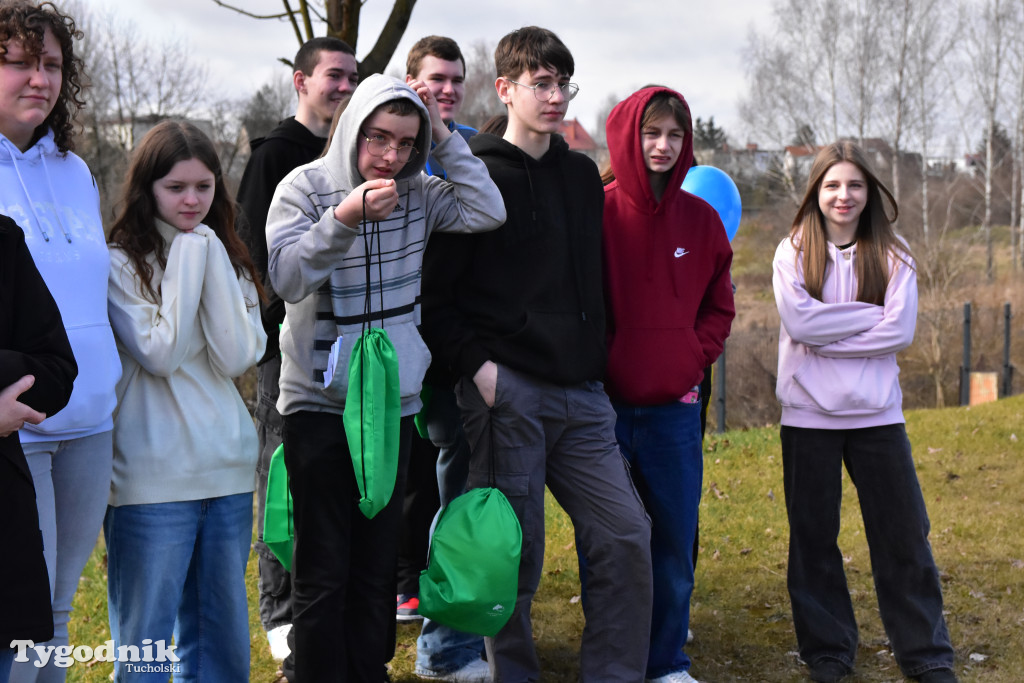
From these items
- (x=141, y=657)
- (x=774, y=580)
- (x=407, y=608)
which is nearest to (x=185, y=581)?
(x=141, y=657)

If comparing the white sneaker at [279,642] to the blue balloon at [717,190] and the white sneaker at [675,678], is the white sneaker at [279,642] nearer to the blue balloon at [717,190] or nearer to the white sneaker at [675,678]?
the white sneaker at [675,678]

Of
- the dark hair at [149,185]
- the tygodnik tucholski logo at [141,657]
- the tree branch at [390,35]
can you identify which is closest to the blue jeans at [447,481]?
the dark hair at [149,185]

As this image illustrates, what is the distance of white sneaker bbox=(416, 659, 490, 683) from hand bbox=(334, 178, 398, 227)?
2.02 metres

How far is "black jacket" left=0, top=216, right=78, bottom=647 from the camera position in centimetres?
232

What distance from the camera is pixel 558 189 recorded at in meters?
3.60

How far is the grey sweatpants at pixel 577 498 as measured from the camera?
11.5ft

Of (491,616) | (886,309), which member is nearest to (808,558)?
(886,309)

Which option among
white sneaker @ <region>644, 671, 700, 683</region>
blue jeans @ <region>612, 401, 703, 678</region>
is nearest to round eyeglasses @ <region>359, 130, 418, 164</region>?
blue jeans @ <region>612, 401, 703, 678</region>

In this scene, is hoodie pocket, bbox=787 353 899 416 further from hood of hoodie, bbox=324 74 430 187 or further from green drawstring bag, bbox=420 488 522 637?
hood of hoodie, bbox=324 74 430 187

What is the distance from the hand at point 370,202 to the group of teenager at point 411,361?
1 cm

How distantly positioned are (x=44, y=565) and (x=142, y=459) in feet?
2.05

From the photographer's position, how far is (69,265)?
2.83 meters

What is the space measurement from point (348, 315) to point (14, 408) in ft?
3.64

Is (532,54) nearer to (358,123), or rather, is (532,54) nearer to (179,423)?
(358,123)
